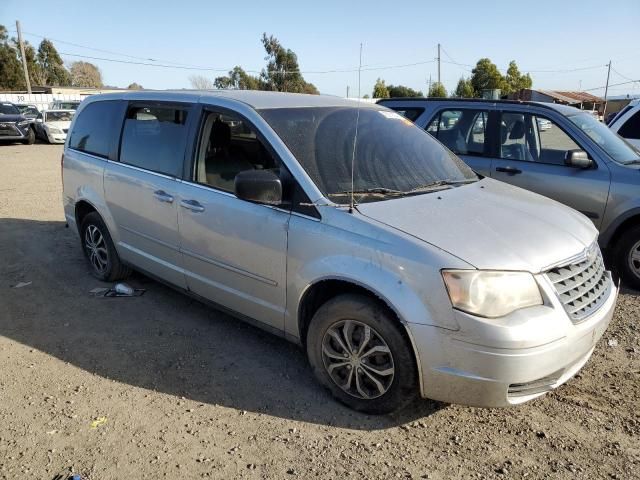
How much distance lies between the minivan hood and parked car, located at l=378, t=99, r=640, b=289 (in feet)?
6.34

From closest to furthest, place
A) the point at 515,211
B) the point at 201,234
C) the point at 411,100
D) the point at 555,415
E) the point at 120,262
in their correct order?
the point at 555,415 < the point at 515,211 < the point at 201,234 < the point at 120,262 < the point at 411,100

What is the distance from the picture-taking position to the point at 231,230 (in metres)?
3.60

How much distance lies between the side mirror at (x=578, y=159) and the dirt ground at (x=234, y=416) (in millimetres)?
1587

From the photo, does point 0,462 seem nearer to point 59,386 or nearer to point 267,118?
point 59,386

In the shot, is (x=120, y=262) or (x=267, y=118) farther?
(x=120, y=262)

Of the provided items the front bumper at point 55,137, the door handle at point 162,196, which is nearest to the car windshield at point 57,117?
the front bumper at point 55,137

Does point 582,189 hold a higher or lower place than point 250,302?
higher

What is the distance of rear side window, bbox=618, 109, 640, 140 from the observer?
7352mm

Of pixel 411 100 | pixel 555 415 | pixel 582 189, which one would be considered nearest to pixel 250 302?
pixel 555 415

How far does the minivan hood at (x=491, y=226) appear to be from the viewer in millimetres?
2775

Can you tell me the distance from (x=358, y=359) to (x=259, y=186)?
118cm

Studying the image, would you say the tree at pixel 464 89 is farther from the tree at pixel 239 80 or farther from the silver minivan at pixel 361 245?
the silver minivan at pixel 361 245

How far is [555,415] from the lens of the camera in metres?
3.13

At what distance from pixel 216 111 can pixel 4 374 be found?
2.35m
